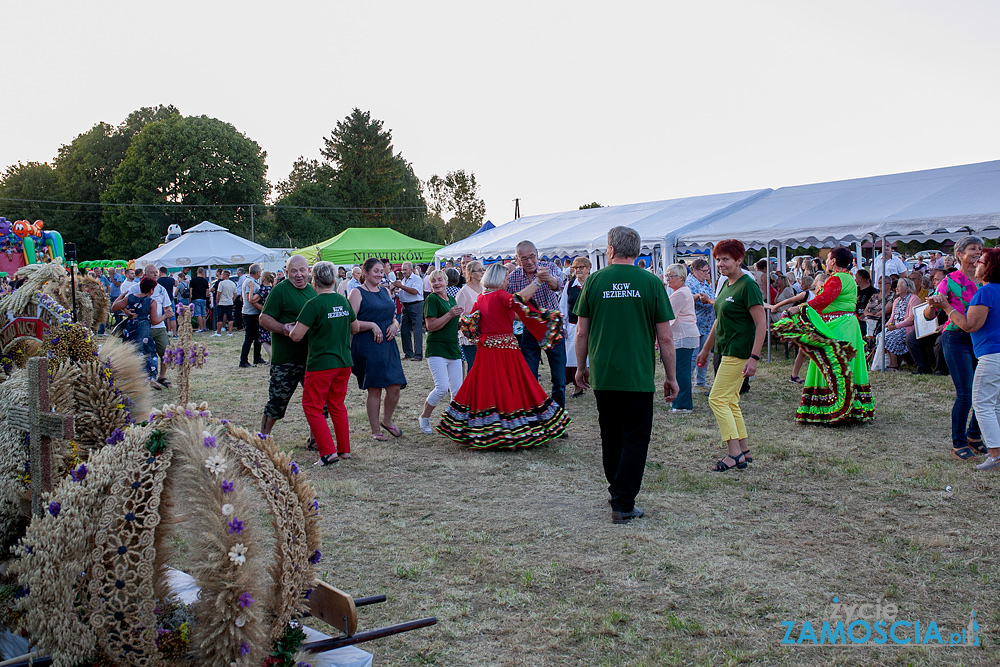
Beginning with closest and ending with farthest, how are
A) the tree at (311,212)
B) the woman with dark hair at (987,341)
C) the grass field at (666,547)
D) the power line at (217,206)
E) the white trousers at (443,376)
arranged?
the grass field at (666,547), the woman with dark hair at (987,341), the white trousers at (443,376), the power line at (217,206), the tree at (311,212)

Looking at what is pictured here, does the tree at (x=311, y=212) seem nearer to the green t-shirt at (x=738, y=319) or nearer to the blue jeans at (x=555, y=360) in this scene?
the blue jeans at (x=555, y=360)

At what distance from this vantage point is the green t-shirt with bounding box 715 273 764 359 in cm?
612

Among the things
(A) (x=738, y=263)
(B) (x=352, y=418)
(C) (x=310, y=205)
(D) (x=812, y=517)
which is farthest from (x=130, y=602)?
(C) (x=310, y=205)

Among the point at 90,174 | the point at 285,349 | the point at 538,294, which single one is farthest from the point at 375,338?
the point at 90,174

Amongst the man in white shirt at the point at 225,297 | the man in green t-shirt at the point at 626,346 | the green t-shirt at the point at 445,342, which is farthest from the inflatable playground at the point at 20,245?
the man in green t-shirt at the point at 626,346

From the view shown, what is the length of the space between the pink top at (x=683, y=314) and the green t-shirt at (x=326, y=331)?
4242mm

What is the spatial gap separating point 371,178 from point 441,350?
62.2 metres

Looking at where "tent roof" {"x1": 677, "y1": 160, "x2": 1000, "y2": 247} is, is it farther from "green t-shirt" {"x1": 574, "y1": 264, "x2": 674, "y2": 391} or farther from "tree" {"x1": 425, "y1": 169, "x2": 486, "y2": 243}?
"tree" {"x1": 425, "y1": 169, "x2": 486, "y2": 243}

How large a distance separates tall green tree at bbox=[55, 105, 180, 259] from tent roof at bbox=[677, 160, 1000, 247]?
52.6 metres

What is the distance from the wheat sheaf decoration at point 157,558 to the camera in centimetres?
238

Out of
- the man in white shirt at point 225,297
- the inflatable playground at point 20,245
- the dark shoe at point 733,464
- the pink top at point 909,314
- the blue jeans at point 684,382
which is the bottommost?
the dark shoe at point 733,464

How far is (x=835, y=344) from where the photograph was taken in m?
7.91

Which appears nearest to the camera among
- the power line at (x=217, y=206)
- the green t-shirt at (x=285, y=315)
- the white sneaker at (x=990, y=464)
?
the white sneaker at (x=990, y=464)

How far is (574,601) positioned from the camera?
388cm
